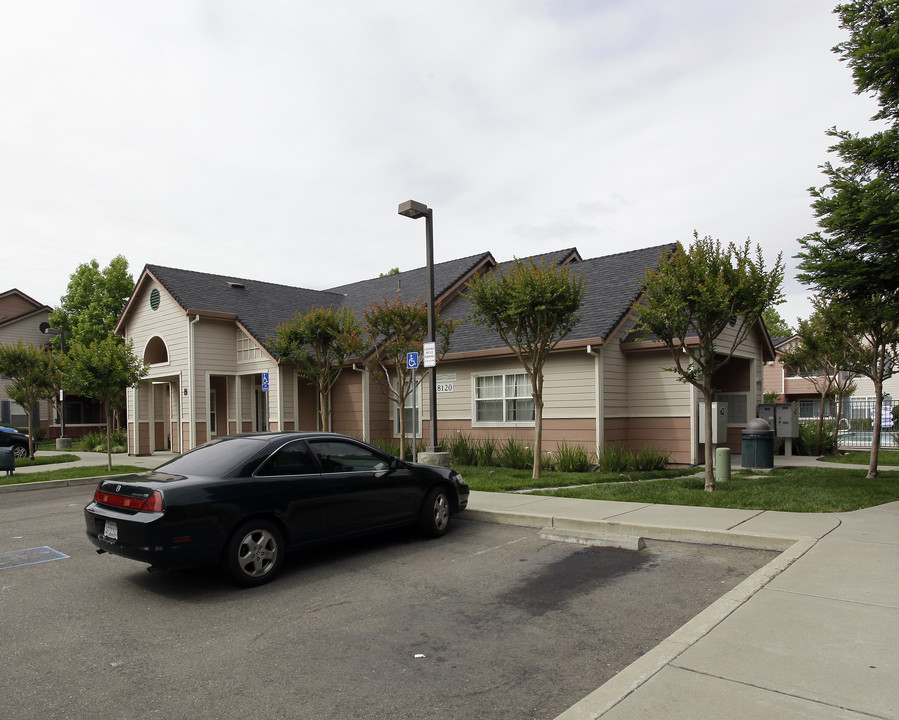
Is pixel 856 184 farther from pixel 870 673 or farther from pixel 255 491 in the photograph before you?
pixel 255 491

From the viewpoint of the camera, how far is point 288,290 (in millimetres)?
26188

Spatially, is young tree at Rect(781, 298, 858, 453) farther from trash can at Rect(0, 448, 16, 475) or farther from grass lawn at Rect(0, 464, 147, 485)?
trash can at Rect(0, 448, 16, 475)

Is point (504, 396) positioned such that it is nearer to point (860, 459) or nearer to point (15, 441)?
point (860, 459)

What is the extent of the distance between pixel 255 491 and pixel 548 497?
555 centimetres

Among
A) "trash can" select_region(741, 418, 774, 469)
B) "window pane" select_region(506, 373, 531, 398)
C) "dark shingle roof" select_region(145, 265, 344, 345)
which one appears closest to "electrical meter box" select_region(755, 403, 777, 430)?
"trash can" select_region(741, 418, 774, 469)

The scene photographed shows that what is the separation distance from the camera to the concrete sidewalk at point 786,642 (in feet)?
11.5

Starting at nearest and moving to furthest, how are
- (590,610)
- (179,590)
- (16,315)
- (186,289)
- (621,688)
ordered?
(621,688) < (590,610) < (179,590) < (186,289) < (16,315)

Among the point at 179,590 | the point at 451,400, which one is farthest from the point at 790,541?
the point at 451,400

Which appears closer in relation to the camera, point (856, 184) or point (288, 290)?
point (856, 184)

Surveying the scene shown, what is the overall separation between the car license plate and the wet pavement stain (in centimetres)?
358

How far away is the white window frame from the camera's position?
55.6ft

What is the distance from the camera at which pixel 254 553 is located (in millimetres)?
6375

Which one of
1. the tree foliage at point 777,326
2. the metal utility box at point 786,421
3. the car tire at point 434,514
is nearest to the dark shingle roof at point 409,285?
the metal utility box at point 786,421

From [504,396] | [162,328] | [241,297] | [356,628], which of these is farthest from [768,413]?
[162,328]
